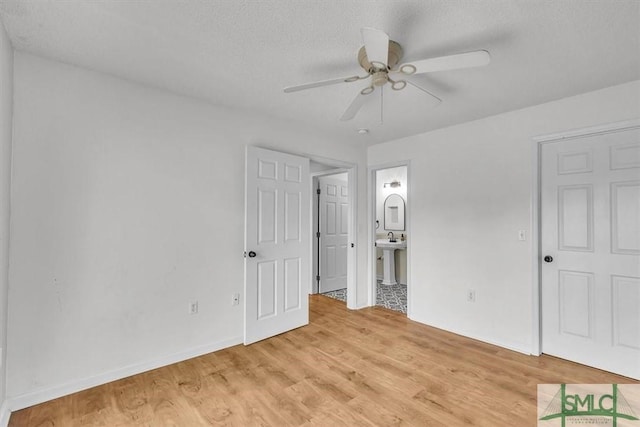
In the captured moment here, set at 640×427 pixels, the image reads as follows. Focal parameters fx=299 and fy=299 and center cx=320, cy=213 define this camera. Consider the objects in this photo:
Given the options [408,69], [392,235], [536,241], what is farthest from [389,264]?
[408,69]

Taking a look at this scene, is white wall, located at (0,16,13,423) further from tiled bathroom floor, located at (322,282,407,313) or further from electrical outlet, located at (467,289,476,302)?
electrical outlet, located at (467,289,476,302)

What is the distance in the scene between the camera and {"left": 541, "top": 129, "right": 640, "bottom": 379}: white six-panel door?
2.41 m

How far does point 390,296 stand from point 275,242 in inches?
97.9

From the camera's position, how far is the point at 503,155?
10.0 feet

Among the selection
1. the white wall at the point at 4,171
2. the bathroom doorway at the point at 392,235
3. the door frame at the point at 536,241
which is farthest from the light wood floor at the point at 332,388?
the bathroom doorway at the point at 392,235

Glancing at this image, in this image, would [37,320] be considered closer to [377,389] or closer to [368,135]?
[377,389]

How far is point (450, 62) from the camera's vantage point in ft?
5.21

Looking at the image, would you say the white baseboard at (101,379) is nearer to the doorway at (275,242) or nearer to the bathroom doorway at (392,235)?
the doorway at (275,242)

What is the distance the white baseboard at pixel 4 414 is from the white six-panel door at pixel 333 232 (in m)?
3.74

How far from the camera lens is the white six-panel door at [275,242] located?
3.02 meters

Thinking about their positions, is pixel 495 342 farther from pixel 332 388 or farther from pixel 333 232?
pixel 333 232

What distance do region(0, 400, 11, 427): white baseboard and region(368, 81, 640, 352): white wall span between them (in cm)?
364

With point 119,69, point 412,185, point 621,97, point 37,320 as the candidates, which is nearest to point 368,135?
point 412,185

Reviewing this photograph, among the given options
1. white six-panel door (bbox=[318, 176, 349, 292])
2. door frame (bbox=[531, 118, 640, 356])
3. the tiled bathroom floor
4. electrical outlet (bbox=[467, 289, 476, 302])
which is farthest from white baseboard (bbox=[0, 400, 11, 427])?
door frame (bbox=[531, 118, 640, 356])
